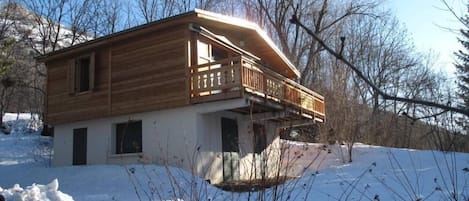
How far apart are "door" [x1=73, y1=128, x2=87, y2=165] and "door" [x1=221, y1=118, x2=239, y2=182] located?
18.3ft

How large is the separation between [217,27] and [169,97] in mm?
4195

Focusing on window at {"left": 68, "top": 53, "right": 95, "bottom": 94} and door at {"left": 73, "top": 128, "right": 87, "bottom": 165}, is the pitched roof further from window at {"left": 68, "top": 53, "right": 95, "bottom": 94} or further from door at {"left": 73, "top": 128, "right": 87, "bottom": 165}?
door at {"left": 73, "top": 128, "right": 87, "bottom": 165}

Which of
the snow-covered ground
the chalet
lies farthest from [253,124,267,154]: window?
the snow-covered ground

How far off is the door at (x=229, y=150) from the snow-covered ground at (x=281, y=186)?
2148 mm

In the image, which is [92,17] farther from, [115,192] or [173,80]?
[115,192]

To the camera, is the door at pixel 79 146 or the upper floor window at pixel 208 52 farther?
the door at pixel 79 146

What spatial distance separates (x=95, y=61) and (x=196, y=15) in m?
5.05

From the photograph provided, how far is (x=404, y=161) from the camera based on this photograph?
18594 mm

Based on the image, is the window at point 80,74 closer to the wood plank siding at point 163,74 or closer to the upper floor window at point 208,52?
the wood plank siding at point 163,74

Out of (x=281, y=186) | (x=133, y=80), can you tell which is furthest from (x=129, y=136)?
(x=281, y=186)

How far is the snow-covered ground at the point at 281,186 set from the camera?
7.79 m

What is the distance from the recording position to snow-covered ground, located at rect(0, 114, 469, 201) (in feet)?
25.6

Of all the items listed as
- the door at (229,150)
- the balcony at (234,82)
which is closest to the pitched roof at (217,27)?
the balcony at (234,82)

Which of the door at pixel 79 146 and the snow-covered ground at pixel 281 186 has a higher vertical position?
the door at pixel 79 146
